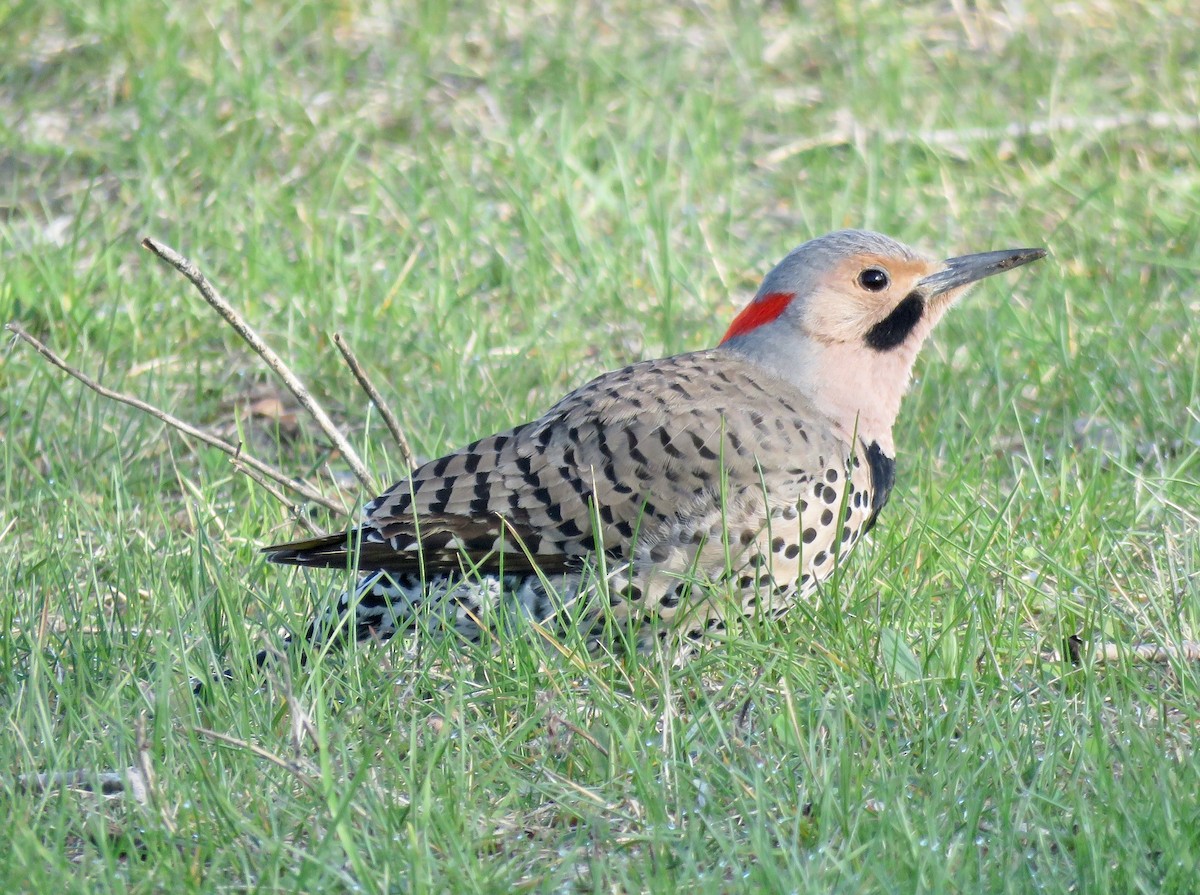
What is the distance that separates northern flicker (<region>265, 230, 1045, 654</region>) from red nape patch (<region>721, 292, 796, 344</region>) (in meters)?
0.25

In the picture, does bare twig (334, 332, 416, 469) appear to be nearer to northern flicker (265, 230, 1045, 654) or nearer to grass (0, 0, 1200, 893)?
northern flicker (265, 230, 1045, 654)

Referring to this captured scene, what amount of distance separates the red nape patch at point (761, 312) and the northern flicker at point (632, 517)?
9.8 inches

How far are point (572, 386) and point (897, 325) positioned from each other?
1.62m

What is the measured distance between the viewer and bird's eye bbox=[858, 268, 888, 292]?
4816mm

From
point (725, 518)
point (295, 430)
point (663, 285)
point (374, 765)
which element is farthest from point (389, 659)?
point (663, 285)

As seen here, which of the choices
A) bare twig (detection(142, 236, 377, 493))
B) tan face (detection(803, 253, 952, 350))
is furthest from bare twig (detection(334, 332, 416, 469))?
tan face (detection(803, 253, 952, 350))

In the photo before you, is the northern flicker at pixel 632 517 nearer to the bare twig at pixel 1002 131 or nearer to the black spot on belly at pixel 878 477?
the black spot on belly at pixel 878 477

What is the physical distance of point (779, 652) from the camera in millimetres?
3764

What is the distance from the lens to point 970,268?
4910 millimetres

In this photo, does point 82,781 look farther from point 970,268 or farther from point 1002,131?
point 1002,131

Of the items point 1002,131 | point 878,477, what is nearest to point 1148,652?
point 878,477

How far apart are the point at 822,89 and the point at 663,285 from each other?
2.35m

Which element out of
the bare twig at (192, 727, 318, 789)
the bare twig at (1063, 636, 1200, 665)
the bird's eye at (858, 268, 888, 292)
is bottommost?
the bare twig at (1063, 636, 1200, 665)

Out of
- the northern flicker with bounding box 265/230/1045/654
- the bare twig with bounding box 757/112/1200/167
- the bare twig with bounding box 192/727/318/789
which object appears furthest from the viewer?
the bare twig with bounding box 757/112/1200/167
